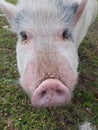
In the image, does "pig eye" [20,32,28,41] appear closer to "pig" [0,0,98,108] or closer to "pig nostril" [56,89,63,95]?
"pig" [0,0,98,108]

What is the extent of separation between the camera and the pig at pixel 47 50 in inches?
105

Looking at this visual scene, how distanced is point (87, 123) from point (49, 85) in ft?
3.72

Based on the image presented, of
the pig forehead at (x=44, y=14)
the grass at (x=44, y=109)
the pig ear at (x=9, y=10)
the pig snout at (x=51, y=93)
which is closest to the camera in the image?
the pig snout at (x=51, y=93)

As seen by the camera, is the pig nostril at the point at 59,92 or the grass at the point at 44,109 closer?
the pig nostril at the point at 59,92

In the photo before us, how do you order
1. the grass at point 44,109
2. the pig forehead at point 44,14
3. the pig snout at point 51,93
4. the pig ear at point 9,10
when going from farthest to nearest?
1. the grass at point 44,109
2. the pig ear at point 9,10
3. the pig forehead at point 44,14
4. the pig snout at point 51,93

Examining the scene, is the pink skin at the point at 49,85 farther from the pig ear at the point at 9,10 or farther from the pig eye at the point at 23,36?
the pig ear at the point at 9,10

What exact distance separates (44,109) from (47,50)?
111 cm

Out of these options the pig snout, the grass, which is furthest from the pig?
the grass

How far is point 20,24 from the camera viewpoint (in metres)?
3.04

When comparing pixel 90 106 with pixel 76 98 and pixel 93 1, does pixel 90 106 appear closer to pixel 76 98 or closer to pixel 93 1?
pixel 76 98

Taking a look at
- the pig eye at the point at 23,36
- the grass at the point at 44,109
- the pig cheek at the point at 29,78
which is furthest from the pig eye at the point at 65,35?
the grass at the point at 44,109

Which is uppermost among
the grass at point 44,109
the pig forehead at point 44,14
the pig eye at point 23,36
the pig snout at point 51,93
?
the pig forehead at point 44,14

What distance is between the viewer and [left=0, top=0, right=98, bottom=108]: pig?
2.67 meters

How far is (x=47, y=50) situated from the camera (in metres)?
2.73
